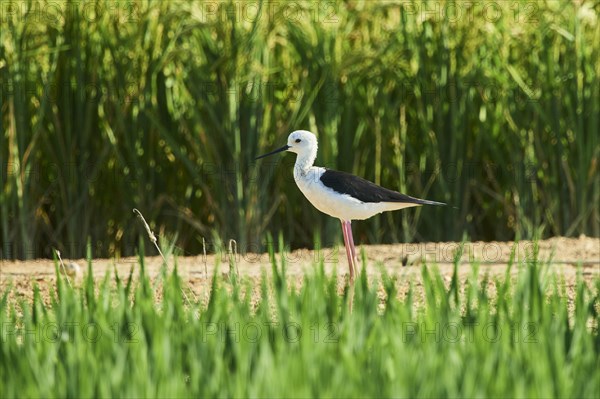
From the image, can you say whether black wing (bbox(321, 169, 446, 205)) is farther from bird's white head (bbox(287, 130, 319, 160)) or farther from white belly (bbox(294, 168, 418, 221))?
bird's white head (bbox(287, 130, 319, 160))

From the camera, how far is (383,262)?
681 cm

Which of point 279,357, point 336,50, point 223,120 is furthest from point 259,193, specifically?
point 279,357

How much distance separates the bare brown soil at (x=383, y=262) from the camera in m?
6.68

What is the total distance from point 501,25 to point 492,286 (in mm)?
2705

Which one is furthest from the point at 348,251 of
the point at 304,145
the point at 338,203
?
the point at 304,145

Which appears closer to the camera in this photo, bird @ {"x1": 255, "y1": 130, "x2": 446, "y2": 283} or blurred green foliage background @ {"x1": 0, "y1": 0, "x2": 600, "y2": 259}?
bird @ {"x1": 255, "y1": 130, "x2": 446, "y2": 283}

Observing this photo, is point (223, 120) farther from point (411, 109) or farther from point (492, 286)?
point (492, 286)

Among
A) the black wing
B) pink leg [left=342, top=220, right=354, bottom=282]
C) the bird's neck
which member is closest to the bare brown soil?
pink leg [left=342, top=220, right=354, bottom=282]

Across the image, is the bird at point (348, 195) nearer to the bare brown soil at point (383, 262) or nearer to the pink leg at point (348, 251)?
the pink leg at point (348, 251)

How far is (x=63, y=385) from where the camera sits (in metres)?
3.49

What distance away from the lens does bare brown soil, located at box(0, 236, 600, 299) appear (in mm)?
6680

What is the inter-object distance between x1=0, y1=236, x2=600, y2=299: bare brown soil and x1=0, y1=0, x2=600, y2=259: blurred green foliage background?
417mm

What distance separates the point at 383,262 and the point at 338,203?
110cm

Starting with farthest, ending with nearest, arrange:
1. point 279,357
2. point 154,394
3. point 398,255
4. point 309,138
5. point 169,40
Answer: point 169,40, point 398,255, point 309,138, point 279,357, point 154,394
